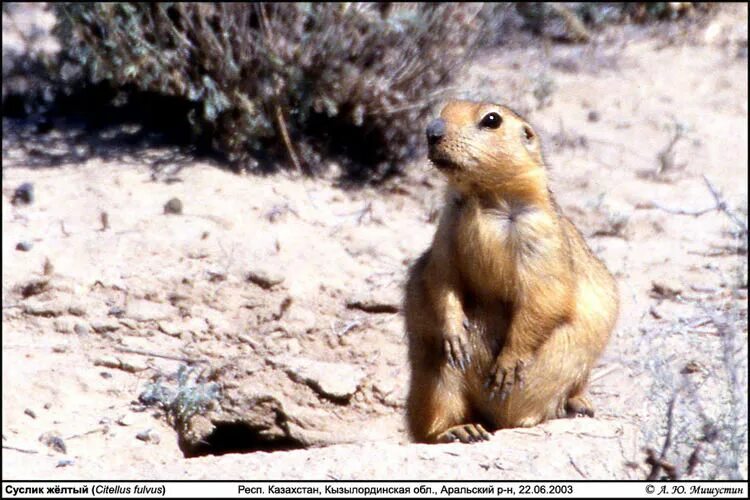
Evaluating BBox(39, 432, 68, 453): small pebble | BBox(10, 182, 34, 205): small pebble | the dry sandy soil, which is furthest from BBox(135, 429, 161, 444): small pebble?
BBox(10, 182, 34, 205): small pebble

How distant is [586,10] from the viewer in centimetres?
1174

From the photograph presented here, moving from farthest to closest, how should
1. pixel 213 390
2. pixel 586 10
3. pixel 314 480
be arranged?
pixel 586 10 → pixel 213 390 → pixel 314 480

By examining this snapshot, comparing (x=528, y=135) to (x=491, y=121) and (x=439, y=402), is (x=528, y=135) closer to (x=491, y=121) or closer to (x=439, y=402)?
(x=491, y=121)

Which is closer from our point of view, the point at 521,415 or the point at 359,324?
the point at 521,415

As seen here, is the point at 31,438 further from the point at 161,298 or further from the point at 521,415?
the point at 521,415

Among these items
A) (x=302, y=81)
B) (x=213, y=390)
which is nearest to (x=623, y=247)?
(x=302, y=81)

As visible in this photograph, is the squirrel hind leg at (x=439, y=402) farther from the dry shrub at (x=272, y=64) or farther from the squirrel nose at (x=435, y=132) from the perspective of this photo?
the dry shrub at (x=272, y=64)

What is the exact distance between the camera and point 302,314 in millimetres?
7688

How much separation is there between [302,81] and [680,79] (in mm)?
4014

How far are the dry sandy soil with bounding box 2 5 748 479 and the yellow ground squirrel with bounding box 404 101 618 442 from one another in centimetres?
30

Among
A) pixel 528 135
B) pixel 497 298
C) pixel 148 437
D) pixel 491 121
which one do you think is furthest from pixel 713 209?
pixel 148 437

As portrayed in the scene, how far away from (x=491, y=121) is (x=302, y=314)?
2.50 meters

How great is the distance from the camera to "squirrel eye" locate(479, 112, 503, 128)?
566cm

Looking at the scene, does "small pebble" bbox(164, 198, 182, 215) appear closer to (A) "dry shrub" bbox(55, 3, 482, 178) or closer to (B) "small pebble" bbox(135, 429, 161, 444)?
(A) "dry shrub" bbox(55, 3, 482, 178)
